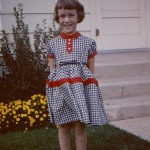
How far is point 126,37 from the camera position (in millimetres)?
7746

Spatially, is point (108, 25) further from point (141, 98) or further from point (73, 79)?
point (73, 79)

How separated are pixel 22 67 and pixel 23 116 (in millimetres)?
859

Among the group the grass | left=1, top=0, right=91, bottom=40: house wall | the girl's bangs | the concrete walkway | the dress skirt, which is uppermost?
the girl's bangs

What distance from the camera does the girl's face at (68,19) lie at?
10.8ft

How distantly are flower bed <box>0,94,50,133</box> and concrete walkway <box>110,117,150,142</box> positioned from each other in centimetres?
99

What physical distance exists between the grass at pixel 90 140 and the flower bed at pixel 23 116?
191 millimetres

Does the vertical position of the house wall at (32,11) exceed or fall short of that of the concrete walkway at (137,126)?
it exceeds it

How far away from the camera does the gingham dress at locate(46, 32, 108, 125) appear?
3.17 metres

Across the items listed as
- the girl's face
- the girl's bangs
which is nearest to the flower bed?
the girl's face

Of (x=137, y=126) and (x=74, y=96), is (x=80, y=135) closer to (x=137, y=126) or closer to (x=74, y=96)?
(x=74, y=96)

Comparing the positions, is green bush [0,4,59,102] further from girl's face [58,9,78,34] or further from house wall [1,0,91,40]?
girl's face [58,9,78,34]

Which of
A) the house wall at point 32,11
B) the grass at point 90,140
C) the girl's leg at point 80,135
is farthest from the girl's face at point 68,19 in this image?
the house wall at point 32,11

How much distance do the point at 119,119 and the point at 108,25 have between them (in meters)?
2.83

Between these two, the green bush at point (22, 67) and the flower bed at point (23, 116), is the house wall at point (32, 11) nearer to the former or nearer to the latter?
the green bush at point (22, 67)
